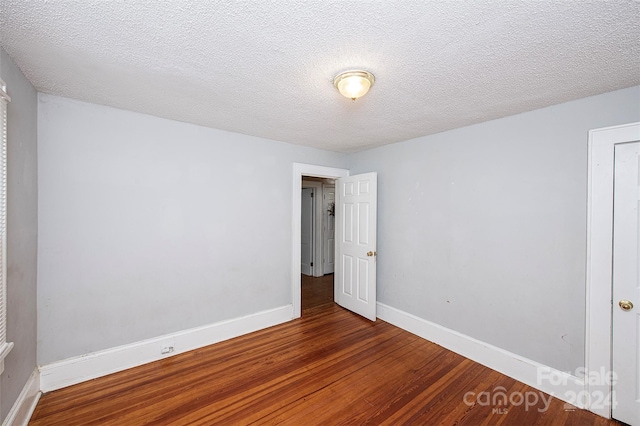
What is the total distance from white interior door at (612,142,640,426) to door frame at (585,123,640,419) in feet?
0.10

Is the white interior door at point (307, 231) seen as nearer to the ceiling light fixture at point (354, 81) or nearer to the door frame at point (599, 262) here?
the ceiling light fixture at point (354, 81)

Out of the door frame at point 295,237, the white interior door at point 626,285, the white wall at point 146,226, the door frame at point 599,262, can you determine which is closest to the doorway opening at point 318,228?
the door frame at point 295,237

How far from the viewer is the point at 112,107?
2330 millimetres

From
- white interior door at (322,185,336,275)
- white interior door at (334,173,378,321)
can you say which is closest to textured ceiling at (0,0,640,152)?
white interior door at (334,173,378,321)

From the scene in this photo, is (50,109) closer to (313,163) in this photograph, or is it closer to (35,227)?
(35,227)

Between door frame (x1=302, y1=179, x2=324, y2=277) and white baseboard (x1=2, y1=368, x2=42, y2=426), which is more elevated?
door frame (x1=302, y1=179, x2=324, y2=277)

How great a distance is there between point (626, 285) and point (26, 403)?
427 cm

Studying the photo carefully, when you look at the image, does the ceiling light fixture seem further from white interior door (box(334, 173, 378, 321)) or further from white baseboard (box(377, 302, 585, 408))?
white baseboard (box(377, 302, 585, 408))

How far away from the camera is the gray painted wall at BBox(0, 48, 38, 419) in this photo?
63.1 inches

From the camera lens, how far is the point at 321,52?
146 cm

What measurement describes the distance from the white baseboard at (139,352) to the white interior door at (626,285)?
3116 mm

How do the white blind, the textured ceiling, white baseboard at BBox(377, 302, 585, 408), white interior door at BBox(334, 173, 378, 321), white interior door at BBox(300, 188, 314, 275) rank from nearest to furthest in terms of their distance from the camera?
1. the textured ceiling
2. the white blind
3. white baseboard at BBox(377, 302, 585, 408)
4. white interior door at BBox(334, 173, 378, 321)
5. white interior door at BBox(300, 188, 314, 275)

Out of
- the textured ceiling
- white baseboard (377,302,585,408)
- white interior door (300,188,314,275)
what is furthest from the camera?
white interior door (300,188,314,275)

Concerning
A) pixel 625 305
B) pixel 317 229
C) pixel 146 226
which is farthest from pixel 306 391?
pixel 317 229
